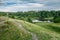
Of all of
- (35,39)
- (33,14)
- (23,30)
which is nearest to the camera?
(35,39)

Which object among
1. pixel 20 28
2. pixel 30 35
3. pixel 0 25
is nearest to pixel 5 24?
pixel 0 25

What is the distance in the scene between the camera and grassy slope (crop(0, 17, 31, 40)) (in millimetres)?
19156

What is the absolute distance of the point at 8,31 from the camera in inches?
797

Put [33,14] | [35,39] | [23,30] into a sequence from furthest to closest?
1. [33,14]
2. [23,30]
3. [35,39]

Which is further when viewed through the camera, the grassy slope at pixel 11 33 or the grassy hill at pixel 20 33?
the grassy hill at pixel 20 33

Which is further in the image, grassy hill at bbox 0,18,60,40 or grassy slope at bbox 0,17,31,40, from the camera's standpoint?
grassy hill at bbox 0,18,60,40

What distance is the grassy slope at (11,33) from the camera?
19.2 m

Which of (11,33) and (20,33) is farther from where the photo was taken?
(11,33)

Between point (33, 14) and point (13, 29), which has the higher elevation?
point (13, 29)

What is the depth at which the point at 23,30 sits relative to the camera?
67.3ft

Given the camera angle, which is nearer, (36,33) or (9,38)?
(9,38)

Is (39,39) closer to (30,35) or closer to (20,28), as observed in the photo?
(30,35)

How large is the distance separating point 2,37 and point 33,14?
8440 centimetres

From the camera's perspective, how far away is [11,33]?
1984cm
